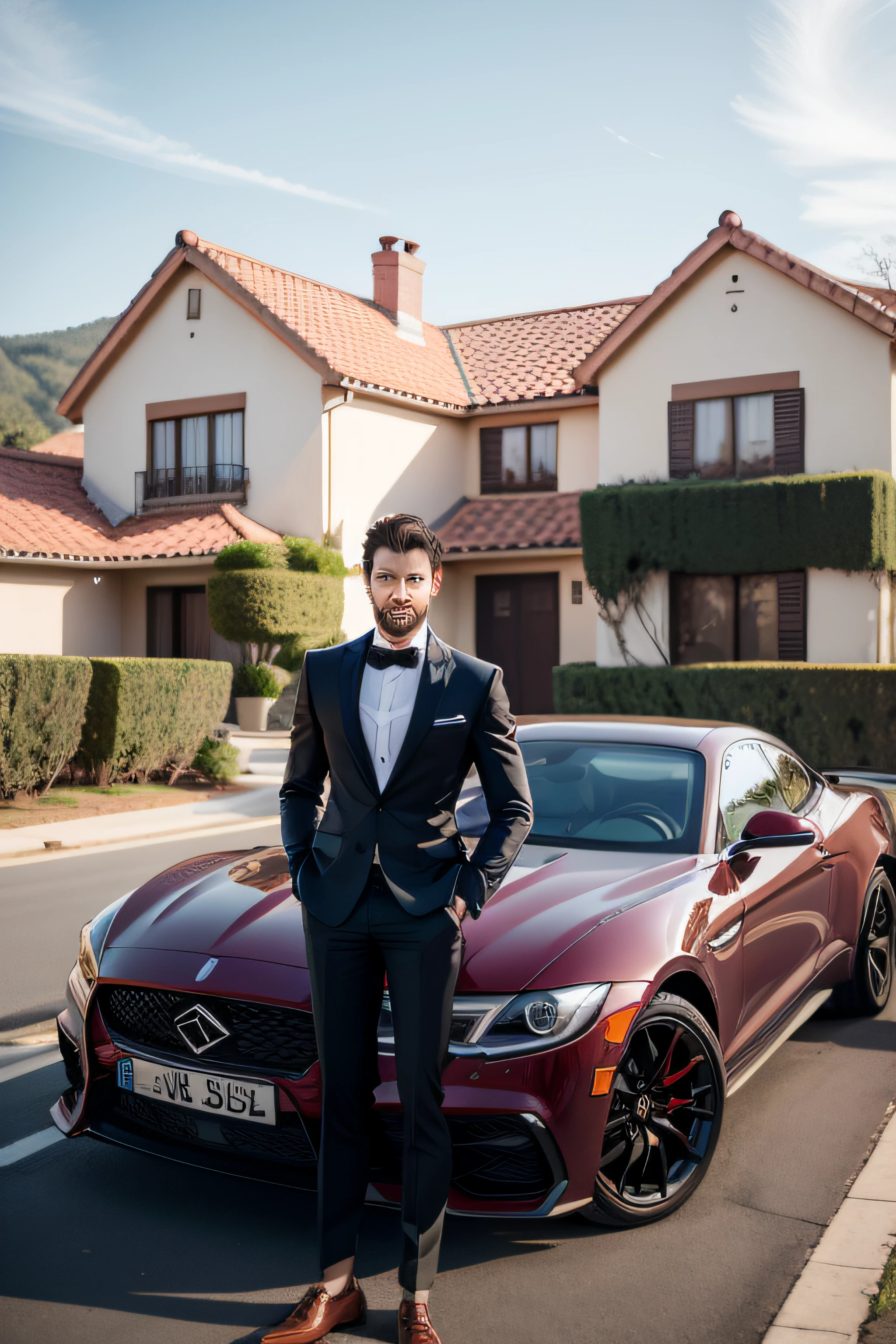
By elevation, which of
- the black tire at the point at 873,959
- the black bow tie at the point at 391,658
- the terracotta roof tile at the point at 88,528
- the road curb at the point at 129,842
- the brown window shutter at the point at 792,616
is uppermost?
the terracotta roof tile at the point at 88,528

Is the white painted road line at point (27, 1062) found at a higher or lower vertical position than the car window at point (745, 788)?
lower

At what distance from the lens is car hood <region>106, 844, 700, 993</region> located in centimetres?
348

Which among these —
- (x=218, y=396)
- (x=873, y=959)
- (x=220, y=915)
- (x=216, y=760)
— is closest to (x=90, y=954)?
(x=220, y=915)

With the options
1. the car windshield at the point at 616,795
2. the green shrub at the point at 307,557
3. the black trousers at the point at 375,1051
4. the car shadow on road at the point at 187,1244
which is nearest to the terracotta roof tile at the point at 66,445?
the green shrub at the point at 307,557

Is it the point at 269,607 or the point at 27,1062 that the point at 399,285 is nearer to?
the point at 269,607

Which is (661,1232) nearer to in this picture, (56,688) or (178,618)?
(56,688)

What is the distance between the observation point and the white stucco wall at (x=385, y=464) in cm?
2380

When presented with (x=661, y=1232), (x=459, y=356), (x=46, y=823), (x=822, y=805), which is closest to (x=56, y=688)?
(x=46, y=823)

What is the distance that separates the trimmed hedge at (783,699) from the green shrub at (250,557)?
227 inches

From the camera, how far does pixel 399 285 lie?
91.8 ft

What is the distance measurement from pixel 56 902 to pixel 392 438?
17296 mm

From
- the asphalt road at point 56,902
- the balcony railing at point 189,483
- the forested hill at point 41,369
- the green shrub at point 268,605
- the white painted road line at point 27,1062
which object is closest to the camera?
the white painted road line at point 27,1062

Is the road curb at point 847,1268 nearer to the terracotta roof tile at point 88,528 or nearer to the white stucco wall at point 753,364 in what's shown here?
the white stucco wall at point 753,364

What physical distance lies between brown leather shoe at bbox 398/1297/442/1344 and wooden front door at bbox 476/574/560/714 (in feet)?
71.1
